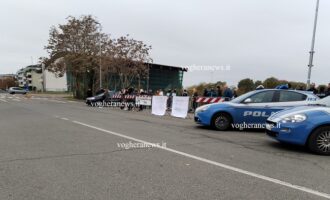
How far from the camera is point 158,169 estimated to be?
553cm

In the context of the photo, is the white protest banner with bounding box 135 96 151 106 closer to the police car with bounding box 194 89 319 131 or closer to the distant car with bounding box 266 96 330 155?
the police car with bounding box 194 89 319 131

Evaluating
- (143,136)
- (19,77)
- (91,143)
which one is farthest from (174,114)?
(19,77)

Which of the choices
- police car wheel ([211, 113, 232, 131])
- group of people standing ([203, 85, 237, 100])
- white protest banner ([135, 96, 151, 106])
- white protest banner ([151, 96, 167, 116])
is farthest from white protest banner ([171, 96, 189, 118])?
police car wheel ([211, 113, 232, 131])

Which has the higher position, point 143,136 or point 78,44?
point 78,44

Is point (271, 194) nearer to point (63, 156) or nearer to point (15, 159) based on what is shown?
point (63, 156)

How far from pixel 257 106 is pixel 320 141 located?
141 inches

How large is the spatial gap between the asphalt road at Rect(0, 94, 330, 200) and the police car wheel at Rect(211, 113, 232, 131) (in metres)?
1.97

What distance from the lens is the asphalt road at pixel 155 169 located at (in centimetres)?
441

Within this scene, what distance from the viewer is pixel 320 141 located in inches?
277

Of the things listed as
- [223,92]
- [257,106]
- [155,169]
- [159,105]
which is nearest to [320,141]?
→ [257,106]

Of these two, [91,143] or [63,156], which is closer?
[63,156]

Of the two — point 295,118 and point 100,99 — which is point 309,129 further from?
point 100,99

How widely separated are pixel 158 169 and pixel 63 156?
214cm

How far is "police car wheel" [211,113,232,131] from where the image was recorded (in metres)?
10.8
